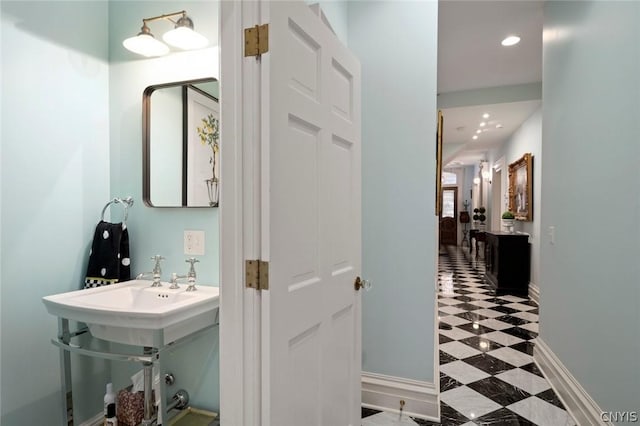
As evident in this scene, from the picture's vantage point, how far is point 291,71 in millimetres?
1212

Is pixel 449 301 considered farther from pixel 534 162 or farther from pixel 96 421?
pixel 96 421

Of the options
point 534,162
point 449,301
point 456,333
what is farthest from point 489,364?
point 534,162

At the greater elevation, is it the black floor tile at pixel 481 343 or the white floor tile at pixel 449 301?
the black floor tile at pixel 481 343

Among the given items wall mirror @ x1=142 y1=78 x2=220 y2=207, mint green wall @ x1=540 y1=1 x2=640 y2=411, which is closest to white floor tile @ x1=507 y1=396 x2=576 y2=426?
mint green wall @ x1=540 y1=1 x2=640 y2=411

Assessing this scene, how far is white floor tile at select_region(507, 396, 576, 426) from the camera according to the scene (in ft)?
6.78

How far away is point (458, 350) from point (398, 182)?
1.80 meters

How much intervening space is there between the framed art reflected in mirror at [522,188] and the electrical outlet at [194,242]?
4986 mm

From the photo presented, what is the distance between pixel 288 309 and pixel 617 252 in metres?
1.68

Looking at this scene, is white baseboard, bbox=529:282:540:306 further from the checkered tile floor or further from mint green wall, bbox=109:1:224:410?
mint green wall, bbox=109:1:224:410

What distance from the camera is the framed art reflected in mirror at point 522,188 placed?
5227 millimetres

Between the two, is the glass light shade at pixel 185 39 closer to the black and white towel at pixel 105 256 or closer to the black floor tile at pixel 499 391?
the black and white towel at pixel 105 256

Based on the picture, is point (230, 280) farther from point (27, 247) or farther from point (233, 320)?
point (27, 247)

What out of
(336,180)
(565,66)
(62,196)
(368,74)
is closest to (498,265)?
(565,66)

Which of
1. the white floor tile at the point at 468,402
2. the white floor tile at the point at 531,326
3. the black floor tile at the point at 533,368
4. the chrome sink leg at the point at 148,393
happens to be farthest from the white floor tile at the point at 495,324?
the chrome sink leg at the point at 148,393
